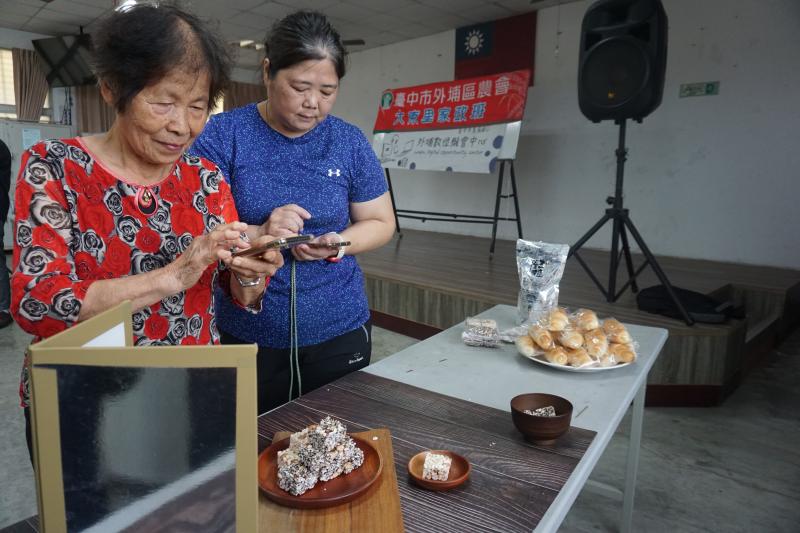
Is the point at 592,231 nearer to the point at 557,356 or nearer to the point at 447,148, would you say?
the point at 557,356

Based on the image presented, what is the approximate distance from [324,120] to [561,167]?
14.3 feet

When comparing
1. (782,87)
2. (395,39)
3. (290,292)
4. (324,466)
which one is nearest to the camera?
(324,466)

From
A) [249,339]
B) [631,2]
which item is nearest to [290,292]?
[249,339]

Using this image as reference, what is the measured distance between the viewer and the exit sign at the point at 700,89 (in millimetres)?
4242

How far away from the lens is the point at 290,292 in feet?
3.84

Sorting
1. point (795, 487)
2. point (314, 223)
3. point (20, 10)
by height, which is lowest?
point (795, 487)

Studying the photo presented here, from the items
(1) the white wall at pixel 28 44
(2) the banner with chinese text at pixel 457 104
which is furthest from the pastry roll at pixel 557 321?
(1) the white wall at pixel 28 44

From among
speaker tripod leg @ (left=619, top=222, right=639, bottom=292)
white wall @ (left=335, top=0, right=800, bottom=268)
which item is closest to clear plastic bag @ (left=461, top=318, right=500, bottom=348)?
speaker tripod leg @ (left=619, top=222, right=639, bottom=292)

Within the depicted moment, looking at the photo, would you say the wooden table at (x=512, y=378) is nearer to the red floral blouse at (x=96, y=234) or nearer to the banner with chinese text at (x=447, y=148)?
the red floral blouse at (x=96, y=234)

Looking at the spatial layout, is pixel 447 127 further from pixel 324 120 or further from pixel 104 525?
pixel 104 525

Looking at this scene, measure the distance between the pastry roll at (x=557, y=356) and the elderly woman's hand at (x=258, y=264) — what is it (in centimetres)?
60

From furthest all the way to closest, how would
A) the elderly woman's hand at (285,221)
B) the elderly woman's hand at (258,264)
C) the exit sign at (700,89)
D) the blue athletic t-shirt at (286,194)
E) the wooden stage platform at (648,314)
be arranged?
the exit sign at (700,89) < the wooden stage platform at (648,314) < the blue athletic t-shirt at (286,194) < the elderly woman's hand at (285,221) < the elderly woman's hand at (258,264)

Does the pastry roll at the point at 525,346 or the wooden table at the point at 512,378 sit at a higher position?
the pastry roll at the point at 525,346

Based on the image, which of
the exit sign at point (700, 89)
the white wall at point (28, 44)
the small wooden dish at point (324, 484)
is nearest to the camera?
the small wooden dish at point (324, 484)
